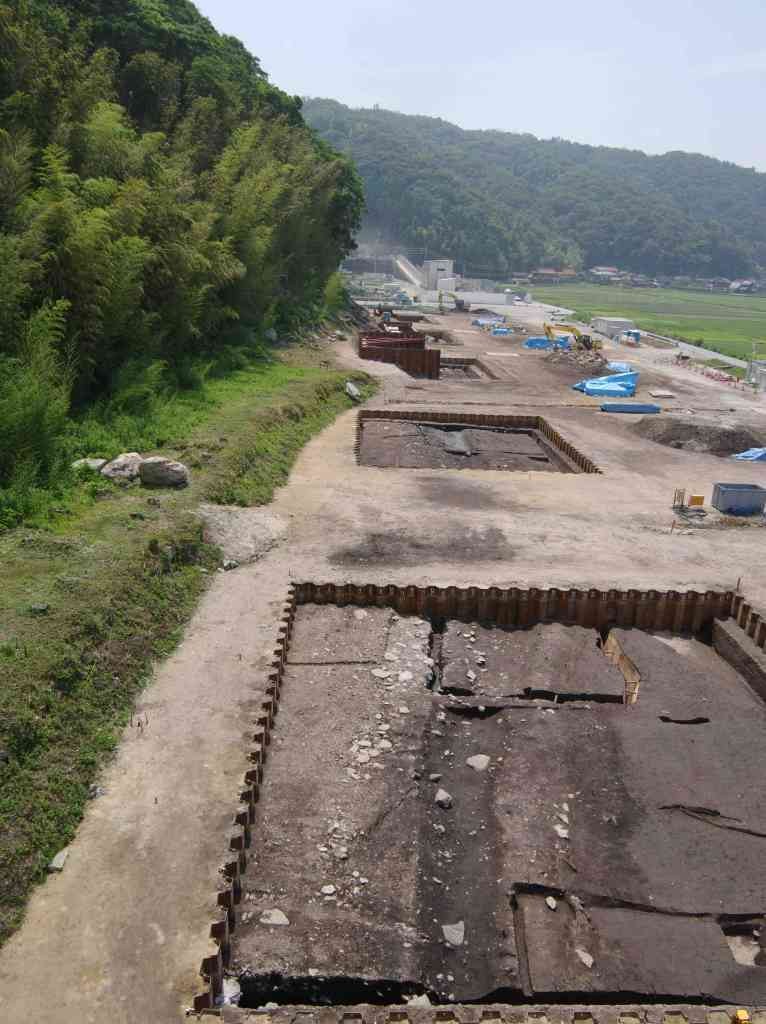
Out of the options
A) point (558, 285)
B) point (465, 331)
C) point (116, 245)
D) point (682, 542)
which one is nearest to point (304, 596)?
point (682, 542)

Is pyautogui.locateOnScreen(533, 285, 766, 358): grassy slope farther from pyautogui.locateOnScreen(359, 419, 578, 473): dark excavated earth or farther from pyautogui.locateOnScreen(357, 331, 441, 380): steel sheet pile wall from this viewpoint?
pyautogui.locateOnScreen(359, 419, 578, 473): dark excavated earth

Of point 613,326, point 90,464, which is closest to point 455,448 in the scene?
point 90,464

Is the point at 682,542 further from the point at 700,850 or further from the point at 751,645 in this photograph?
the point at 700,850

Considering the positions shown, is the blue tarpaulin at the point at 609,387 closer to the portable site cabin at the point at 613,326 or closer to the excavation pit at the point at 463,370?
the excavation pit at the point at 463,370

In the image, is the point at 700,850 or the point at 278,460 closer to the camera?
the point at 700,850

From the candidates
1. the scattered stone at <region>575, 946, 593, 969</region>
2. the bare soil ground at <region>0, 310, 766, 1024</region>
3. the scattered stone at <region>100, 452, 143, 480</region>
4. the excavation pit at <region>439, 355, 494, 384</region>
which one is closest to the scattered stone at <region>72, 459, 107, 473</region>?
the scattered stone at <region>100, 452, 143, 480</region>
